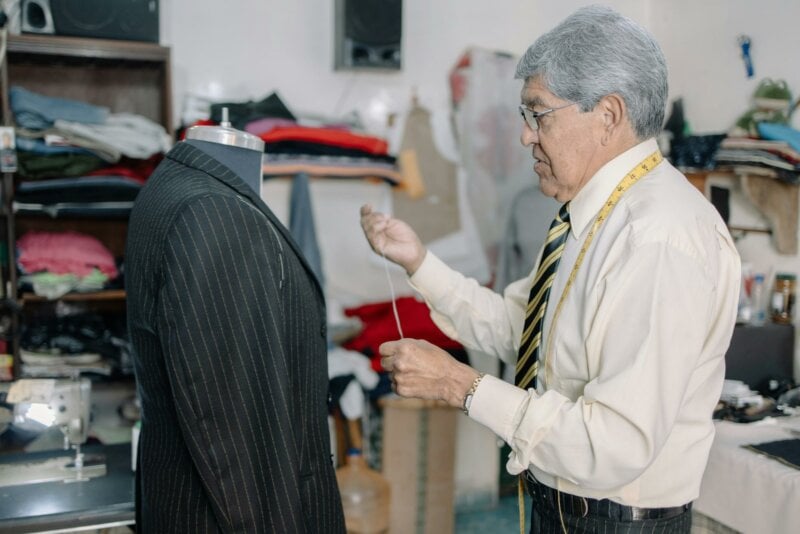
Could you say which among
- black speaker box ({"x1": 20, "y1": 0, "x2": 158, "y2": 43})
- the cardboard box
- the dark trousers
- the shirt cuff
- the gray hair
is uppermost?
black speaker box ({"x1": 20, "y1": 0, "x2": 158, "y2": 43})

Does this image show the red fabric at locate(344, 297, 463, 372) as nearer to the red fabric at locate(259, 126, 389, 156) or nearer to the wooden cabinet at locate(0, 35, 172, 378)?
the red fabric at locate(259, 126, 389, 156)

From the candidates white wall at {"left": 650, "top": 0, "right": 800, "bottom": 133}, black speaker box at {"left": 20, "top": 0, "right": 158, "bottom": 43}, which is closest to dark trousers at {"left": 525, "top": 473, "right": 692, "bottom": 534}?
white wall at {"left": 650, "top": 0, "right": 800, "bottom": 133}

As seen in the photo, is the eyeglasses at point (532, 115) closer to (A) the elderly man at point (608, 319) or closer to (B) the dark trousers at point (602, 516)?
(A) the elderly man at point (608, 319)

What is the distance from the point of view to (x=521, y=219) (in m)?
3.51

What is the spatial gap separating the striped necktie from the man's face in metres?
0.07

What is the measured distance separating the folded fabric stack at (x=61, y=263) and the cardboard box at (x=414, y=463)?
119cm

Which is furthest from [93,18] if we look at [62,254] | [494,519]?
[494,519]

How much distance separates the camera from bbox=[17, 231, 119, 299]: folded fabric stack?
2.62m

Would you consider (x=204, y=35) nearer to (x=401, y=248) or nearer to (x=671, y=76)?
(x=401, y=248)

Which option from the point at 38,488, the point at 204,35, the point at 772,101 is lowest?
the point at 38,488

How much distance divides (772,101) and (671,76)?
785 mm

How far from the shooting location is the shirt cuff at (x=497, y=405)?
1.23 metres

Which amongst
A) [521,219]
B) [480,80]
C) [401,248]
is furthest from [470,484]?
[401,248]

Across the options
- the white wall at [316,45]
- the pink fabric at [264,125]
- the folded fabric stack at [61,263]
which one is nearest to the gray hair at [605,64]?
the pink fabric at [264,125]
